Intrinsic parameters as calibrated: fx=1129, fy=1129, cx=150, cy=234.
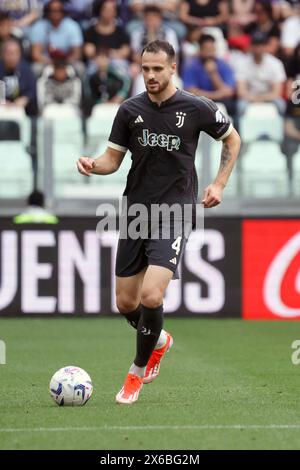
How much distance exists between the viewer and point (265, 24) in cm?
1806

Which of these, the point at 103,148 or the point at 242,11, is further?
the point at 242,11

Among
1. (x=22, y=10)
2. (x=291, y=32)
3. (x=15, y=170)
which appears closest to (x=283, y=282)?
(x=15, y=170)

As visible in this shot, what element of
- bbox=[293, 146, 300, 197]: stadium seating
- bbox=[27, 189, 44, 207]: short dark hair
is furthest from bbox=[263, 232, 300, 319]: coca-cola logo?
bbox=[27, 189, 44, 207]: short dark hair

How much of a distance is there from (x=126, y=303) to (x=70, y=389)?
0.91 m

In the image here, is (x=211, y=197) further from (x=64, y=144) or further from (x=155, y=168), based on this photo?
(x=64, y=144)

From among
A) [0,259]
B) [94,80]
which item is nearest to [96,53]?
[94,80]

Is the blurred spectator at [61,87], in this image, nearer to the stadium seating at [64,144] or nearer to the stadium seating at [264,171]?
the stadium seating at [64,144]

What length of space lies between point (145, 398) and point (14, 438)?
1884 mm

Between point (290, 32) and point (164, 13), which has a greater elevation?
point (164, 13)

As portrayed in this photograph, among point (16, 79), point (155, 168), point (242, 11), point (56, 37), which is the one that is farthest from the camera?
point (242, 11)

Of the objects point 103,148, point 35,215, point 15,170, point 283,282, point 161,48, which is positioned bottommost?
point 283,282

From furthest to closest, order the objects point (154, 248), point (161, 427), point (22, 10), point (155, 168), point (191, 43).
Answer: point (22, 10) → point (191, 43) → point (155, 168) → point (154, 248) → point (161, 427)

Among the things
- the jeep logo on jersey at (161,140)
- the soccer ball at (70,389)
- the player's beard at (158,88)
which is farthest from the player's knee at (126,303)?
the player's beard at (158,88)

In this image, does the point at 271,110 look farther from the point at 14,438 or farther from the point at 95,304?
the point at 14,438
